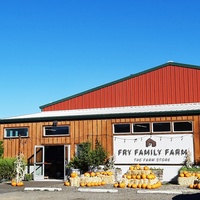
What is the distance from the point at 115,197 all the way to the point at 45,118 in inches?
429

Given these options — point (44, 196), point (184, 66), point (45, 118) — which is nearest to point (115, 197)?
point (44, 196)

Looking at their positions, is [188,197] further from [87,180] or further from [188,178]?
[87,180]

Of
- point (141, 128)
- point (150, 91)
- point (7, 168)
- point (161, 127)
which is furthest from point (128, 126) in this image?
point (7, 168)

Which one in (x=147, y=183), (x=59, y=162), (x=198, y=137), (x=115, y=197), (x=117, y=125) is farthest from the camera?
(x=59, y=162)

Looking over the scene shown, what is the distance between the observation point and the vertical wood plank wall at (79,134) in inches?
830

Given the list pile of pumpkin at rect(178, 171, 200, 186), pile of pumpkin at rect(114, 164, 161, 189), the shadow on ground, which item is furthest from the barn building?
the shadow on ground

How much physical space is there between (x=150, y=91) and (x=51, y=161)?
9022 mm

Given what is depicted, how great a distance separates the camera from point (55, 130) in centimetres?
2370

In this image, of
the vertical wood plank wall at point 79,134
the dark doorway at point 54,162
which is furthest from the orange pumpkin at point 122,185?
Answer: the dark doorway at point 54,162

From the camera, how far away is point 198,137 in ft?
67.2

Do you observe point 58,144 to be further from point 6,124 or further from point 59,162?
point 6,124

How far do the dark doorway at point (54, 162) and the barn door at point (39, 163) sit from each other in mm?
350

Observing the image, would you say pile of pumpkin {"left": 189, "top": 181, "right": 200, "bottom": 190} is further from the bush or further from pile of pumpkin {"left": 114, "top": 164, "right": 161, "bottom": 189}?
the bush

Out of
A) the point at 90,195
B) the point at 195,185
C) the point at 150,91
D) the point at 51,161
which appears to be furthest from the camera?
the point at 150,91
